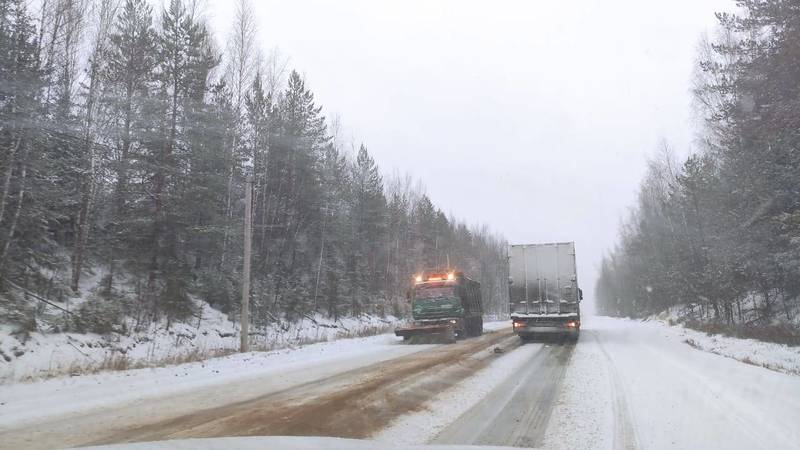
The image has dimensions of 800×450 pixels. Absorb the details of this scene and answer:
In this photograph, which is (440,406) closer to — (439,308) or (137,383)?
(137,383)

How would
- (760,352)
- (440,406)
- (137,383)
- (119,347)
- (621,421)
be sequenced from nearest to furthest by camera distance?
(621,421)
(440,406)
(137,383)
(760,352)
(119,347)

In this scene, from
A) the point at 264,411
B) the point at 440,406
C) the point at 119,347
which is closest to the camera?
the point at 264,411

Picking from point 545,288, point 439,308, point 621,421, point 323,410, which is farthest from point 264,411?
point 439,308

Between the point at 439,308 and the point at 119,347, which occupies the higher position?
the point at 439,308

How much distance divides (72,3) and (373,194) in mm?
26825

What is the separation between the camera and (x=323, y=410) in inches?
273

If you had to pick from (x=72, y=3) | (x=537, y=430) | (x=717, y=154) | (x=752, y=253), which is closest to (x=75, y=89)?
(x=72, y=3)

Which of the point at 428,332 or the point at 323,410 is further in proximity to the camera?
the point at 428,332

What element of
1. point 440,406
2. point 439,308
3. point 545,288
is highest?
point 545,288

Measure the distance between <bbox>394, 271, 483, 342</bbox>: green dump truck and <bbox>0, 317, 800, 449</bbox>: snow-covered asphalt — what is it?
926 cm

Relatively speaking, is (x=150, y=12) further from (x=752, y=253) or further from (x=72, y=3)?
(x=752, y=253)

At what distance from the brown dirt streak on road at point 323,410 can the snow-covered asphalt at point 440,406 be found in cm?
2

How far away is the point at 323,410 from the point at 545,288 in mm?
13882

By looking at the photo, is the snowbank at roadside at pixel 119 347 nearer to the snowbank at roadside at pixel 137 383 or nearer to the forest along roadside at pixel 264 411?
the snowbank at roadside at pixel 137 383
